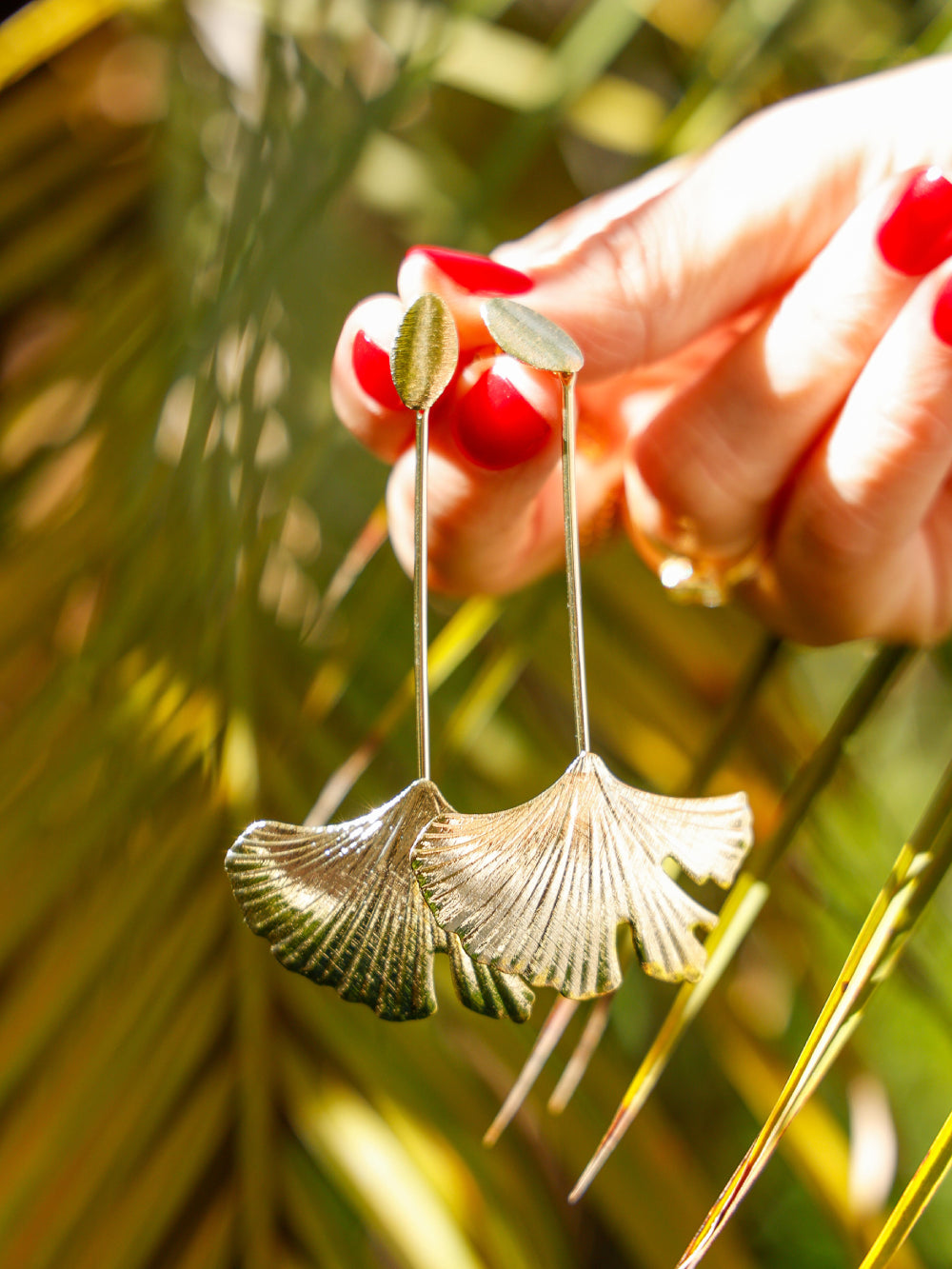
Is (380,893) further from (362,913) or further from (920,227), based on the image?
(920,227)

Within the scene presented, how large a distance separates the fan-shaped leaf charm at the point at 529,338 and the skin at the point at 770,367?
0.04 metres

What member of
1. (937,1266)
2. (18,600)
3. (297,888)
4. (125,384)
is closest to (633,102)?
(125,384)

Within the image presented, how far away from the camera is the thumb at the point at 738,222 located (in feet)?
1.21

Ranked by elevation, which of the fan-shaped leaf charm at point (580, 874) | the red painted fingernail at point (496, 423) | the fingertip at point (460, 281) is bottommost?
the fan-shaped leaf charm at point (580, 874)

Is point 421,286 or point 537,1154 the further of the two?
point 537,1154

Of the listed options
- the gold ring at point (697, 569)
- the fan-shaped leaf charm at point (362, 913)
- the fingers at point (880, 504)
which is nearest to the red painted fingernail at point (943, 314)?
the fingers at point (880, 504)

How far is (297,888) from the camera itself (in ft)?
0.93

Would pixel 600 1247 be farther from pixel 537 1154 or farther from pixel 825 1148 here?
pixel 825 1148

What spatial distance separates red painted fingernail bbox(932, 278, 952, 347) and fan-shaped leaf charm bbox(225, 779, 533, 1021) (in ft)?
0.80

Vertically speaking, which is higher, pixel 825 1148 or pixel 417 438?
pixel 417 438

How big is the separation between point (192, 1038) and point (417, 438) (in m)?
0.35

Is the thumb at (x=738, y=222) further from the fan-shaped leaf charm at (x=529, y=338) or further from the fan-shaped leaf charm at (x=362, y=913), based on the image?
the fan-shaped leaf charm at (x=362, y=913)

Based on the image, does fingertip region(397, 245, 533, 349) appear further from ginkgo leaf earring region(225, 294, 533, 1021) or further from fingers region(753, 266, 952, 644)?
fingers region(753, 266, 952, 644)

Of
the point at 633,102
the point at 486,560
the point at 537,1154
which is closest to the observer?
the point at 486,560
